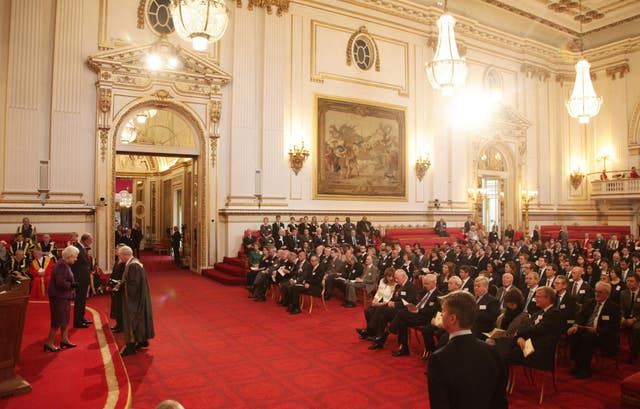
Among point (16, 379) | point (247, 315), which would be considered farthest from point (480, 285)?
point (16, 379)

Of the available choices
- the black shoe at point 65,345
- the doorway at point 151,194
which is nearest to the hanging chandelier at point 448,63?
the black shoe at point 65,345

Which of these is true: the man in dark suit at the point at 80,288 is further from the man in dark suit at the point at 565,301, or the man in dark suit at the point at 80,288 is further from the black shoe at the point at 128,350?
the man in dark suit at the point at 565,301

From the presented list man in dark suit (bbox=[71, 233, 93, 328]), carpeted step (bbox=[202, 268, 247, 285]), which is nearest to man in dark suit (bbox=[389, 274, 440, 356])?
man in dark suit (bbox=[71, 233, 93, 328])

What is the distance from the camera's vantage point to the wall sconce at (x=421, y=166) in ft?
55.1

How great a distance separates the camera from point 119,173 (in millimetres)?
19875

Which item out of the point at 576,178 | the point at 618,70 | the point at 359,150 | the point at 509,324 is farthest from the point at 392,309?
the point at 618,70

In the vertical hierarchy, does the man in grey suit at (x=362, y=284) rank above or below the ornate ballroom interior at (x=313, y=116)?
below

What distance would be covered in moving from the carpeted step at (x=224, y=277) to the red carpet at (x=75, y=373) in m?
4.66

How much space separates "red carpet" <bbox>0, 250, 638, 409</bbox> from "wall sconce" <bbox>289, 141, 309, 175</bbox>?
6945mm

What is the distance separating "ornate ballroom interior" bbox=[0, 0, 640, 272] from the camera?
11.4m

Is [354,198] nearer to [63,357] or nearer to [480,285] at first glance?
[480,285]

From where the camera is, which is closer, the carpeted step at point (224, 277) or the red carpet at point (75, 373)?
the red carpet at point (75, 373)

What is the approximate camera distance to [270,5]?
14.0 meters

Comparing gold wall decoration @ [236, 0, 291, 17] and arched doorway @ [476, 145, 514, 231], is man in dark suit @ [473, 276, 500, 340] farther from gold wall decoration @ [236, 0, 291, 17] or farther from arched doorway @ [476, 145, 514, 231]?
arched doorway @ [476, 145, 514, 231]
